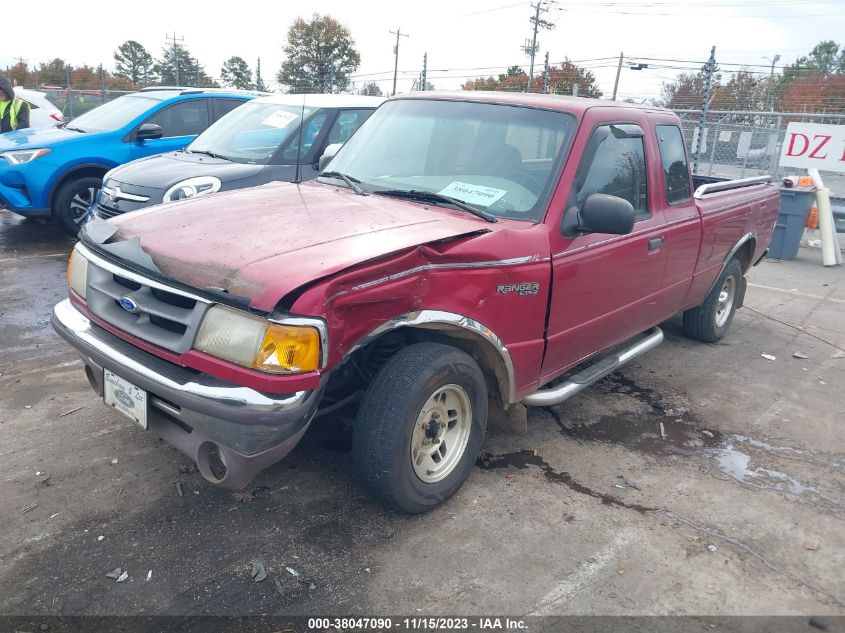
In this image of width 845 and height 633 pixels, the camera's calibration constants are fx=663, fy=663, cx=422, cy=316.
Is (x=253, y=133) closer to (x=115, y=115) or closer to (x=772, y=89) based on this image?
(x=115, y=115)

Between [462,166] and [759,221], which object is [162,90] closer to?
[462,166]

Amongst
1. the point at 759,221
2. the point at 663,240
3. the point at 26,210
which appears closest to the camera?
the point at 663,240

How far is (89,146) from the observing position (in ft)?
26.4

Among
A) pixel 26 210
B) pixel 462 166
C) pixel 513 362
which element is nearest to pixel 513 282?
pixel 513 362

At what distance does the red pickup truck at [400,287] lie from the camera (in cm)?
256

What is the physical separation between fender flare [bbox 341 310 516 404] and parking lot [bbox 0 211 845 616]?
1.78 ft

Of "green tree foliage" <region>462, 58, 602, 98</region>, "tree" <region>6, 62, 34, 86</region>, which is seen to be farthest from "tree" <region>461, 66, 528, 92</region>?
"tree" <region>6, 62, 34, 86</region>

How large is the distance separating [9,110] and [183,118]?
109 inches

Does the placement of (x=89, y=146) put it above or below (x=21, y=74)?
below

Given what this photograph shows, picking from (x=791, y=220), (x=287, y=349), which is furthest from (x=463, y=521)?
(x=791, y=220)

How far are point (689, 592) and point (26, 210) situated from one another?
8.15 m

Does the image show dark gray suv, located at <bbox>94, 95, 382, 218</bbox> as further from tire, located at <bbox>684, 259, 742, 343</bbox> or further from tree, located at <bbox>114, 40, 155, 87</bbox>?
tree, located at <bbox>114, 40, 155, 87</bbox>

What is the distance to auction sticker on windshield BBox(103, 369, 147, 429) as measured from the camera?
9.21ft

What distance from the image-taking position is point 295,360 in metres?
2.51
